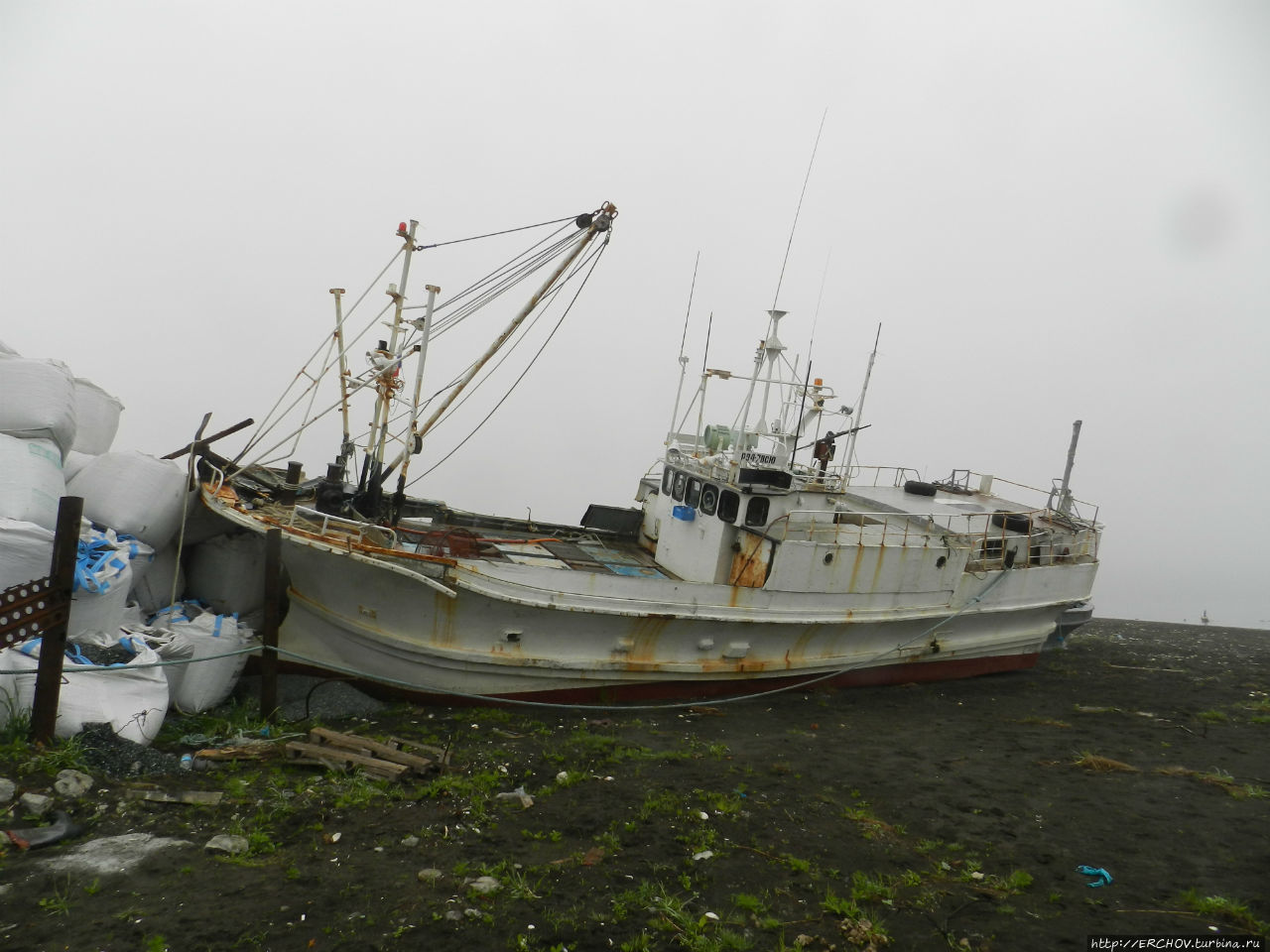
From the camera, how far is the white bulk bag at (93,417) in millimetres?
10266

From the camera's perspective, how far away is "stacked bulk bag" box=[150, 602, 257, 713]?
341 inches

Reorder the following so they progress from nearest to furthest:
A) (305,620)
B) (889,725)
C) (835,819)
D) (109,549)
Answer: (835,819) → (109,549) → (305,620) → (889,725)

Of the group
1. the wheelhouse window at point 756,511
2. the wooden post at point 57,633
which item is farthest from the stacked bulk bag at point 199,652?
the wheelhouse window at point 756,511

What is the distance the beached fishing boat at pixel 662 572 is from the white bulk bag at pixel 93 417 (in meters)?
1.62

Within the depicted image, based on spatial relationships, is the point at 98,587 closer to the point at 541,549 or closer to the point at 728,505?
the point at 541,549

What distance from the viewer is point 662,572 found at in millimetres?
12250

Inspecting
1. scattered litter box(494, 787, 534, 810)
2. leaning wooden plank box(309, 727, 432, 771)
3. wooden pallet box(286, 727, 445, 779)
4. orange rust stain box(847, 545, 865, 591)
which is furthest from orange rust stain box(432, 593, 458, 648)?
orange rust stain box(847, 545, 865, 591)

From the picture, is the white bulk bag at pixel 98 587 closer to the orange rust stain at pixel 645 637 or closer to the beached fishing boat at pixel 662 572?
the beached fishing boat at pixel 662 572

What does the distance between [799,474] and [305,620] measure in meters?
7.60

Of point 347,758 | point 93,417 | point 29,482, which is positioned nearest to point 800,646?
point 347,758

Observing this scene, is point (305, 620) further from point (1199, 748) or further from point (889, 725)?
point (1199, 748)

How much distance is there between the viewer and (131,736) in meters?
7.63

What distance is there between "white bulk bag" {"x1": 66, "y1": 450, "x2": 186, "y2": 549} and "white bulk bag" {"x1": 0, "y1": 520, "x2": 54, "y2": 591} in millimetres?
1261

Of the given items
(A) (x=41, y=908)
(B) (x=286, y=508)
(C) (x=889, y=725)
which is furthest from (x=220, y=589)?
(C) (x=889, y=725)
